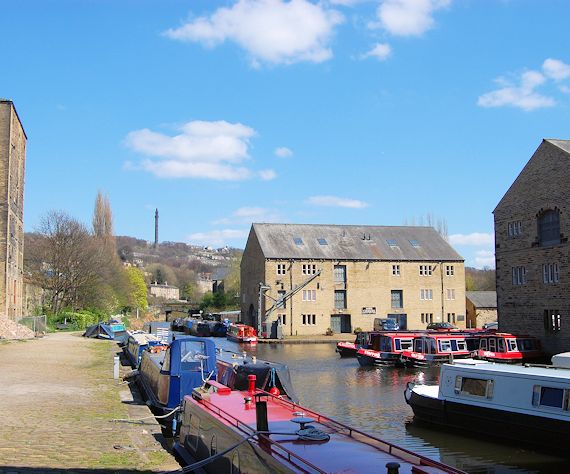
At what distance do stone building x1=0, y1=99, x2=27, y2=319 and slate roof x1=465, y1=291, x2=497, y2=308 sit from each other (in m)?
42.4

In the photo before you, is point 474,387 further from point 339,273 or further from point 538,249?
point 339,273

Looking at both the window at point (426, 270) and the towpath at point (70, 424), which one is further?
the window at point (426, 270)

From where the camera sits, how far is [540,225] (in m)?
34.0

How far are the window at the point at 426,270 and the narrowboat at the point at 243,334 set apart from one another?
55.1 ft

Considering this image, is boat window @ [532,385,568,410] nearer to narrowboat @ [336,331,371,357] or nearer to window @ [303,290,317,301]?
narrowboat @ [336,331,371,357]

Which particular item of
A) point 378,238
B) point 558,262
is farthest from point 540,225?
point 378,238

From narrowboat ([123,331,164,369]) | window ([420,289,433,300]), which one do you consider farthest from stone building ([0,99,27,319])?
window ([420,289,433,300])

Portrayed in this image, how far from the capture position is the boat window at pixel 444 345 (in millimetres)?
34031

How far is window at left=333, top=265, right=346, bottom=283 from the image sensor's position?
5766 cm

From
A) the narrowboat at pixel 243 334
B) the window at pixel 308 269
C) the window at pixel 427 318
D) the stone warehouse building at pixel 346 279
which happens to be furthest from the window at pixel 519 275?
the window at pixel 427 318

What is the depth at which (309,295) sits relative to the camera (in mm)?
56875

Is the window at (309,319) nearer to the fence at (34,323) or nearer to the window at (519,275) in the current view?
the fence at (34,323)

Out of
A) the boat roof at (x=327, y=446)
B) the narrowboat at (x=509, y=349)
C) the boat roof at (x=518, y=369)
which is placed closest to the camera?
the boat roof at (x=327, y=446)

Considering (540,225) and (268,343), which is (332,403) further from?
(268,343)
